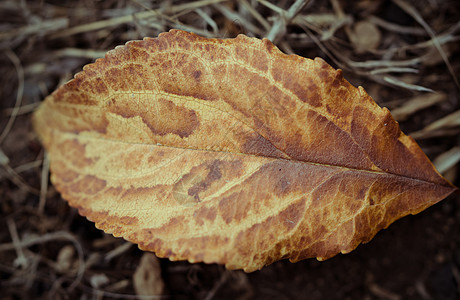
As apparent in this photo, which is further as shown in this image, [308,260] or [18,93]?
[18,93]

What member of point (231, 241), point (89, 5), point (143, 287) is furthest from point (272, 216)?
point (89, 5)

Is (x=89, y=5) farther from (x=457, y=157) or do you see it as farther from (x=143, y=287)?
(x=457, y=157)

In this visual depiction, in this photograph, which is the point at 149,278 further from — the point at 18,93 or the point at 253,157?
the point at 18,93

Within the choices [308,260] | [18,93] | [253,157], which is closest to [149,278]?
[308,260]

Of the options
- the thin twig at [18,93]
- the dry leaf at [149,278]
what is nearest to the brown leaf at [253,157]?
the dry leaf at [149,278]

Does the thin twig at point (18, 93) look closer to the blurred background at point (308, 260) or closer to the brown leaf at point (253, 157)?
the blurred background at point (308, 260)

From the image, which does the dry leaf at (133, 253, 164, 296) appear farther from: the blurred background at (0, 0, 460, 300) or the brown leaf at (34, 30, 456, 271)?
the brown leaf at (34, 30, 456, 271)

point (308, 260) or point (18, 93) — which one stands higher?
point (18, 93)
